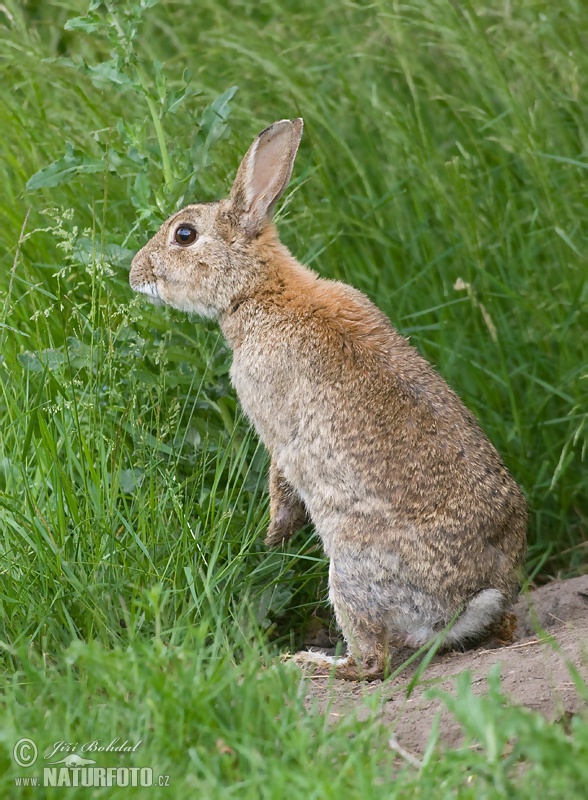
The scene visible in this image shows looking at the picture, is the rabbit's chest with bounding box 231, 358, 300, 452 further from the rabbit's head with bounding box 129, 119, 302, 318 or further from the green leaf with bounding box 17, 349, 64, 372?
the green leaf with bounding box 17, 349, 64, 372

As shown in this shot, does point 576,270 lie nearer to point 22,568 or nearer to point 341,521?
point 341,521

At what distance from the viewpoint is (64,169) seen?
175 inches

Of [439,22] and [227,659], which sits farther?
[439,22]

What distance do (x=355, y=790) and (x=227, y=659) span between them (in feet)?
2.08

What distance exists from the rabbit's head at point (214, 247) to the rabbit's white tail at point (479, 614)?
148 centimetres

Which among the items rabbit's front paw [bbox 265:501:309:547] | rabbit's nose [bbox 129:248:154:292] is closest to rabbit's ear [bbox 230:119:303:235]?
rabbit's nose [bbox 129:248:154:292]

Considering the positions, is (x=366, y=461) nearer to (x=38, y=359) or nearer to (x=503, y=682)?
(x=503, y=682)

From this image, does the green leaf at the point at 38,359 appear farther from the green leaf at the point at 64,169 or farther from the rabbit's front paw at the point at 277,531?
the rabbit's front paw at the point at 277,531

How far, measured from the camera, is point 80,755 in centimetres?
274

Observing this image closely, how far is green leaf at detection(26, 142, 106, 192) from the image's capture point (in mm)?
4406

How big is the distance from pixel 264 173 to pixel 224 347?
0.71m

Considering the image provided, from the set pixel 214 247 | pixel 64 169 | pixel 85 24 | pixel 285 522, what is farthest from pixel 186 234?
pixel 285 522

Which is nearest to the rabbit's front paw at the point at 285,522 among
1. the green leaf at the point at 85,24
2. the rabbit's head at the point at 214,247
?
the rabbit's head at the point at 214,247

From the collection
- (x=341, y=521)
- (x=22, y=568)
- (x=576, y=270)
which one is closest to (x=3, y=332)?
(x=22, y=568)
